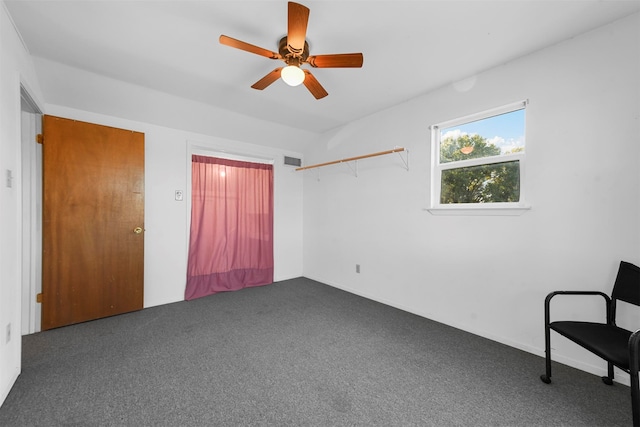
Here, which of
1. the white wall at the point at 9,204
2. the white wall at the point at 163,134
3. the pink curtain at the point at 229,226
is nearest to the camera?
the white wall at the point at 9,204

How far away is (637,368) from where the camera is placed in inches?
51.1

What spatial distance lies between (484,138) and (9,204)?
396 cm

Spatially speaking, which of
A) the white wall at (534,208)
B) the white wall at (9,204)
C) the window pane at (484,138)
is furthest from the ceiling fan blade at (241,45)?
the window pane at (484,138)

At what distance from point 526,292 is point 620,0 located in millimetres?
2192

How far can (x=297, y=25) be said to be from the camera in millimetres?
1618

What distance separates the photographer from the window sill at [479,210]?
2.35m

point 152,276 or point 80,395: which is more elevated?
point 152,276

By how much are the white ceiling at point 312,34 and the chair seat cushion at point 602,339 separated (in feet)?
7.12

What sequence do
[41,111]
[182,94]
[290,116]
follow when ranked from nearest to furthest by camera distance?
[41,111], [182,94], [290,116]

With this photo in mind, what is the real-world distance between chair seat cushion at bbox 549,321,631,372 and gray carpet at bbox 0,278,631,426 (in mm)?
443

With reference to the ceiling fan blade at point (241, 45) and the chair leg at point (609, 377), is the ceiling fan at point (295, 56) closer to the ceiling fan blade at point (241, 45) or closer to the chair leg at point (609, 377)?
the ceiling fan blade at point (241, 45)

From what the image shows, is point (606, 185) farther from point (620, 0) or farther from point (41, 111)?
point (41, 111)

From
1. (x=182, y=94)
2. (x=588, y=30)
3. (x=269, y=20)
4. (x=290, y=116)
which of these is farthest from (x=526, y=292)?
(x=182, y=94)

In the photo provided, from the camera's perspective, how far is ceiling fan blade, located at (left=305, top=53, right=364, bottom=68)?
73.1 inches
